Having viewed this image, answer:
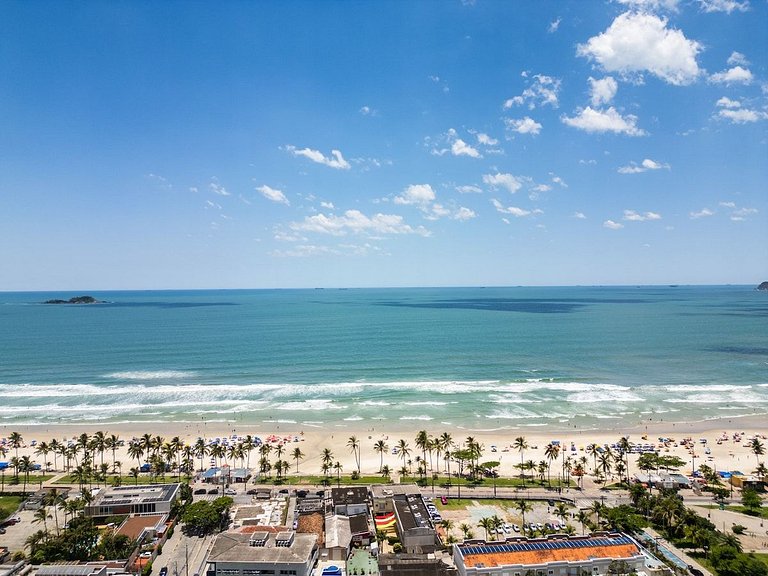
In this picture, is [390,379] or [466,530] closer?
[466,530]

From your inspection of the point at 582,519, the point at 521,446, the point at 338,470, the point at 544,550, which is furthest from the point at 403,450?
the point at 544,550

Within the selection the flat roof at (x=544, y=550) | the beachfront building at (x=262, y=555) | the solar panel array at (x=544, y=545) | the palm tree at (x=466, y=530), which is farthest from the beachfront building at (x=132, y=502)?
the solar panel array at (x=544, y=545)

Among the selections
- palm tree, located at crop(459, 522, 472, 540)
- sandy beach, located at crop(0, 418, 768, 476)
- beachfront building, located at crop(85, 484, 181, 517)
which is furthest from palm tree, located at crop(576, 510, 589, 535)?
beachfront building, located at crop(85, 484, 181, 517)

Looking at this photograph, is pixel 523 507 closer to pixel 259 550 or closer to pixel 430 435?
pixel 259 550

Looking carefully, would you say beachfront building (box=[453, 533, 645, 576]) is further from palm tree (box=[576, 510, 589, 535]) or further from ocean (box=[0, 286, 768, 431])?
ocean (box=[0, 286, 768, 431])

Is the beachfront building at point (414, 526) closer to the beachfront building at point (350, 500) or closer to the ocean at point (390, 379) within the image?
the beachfront building at point (350, 500)

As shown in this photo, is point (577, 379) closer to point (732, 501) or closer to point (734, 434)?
point (734, 434)

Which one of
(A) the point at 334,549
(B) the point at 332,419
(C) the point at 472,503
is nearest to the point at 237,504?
(A) the point at 334,549
